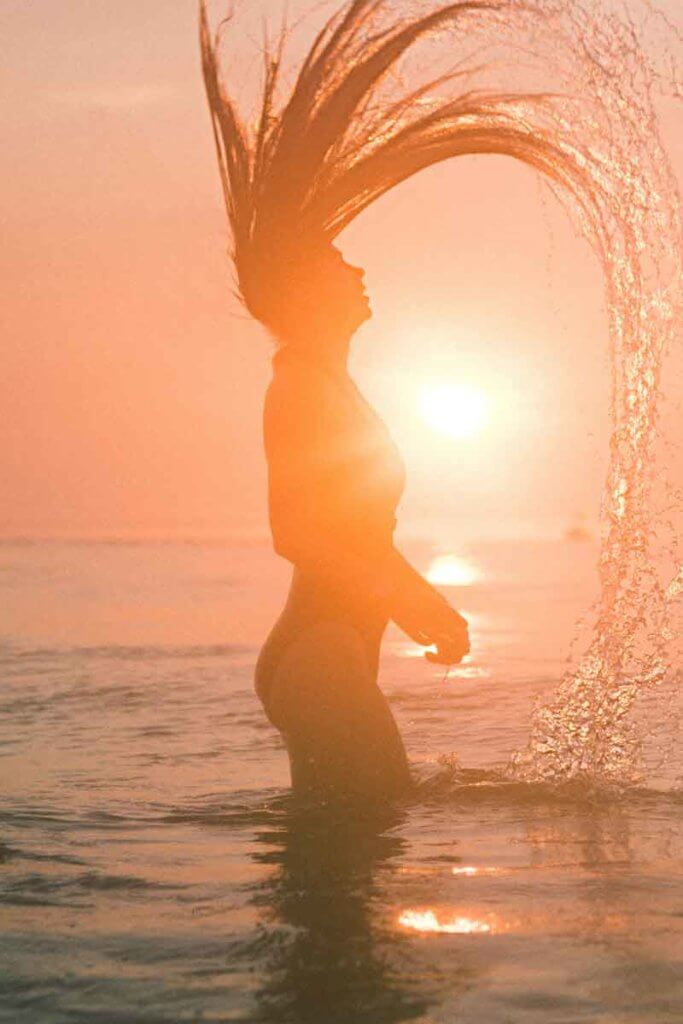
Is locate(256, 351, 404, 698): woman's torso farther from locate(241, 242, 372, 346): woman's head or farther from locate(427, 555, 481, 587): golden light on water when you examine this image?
locate(427, 555, 481, 587): golden light on water

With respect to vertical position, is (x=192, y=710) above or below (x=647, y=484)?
below

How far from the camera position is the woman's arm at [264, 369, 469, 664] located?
19.4 ft

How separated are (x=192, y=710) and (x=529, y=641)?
5.65m

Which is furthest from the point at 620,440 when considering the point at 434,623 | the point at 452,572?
the point at 452,572

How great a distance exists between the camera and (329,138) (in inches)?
237

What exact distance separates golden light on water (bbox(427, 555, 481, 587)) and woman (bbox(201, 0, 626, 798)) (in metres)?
25.6

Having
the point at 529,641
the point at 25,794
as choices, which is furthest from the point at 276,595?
the point at 25,794

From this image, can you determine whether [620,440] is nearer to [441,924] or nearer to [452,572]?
[441,924]

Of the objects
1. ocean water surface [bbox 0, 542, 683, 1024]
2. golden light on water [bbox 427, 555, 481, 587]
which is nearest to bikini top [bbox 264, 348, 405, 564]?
ocean water surface [bbox 0, 542, 683, 1024]

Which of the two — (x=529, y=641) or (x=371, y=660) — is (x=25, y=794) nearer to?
(x=371, y=660)

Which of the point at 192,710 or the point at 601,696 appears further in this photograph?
the point at 192,710

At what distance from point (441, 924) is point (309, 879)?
75 cm

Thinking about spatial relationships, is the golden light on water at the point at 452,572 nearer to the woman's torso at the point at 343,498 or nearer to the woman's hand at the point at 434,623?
the woman's hand at the point at 434,623

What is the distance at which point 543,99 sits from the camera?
6672 mm
